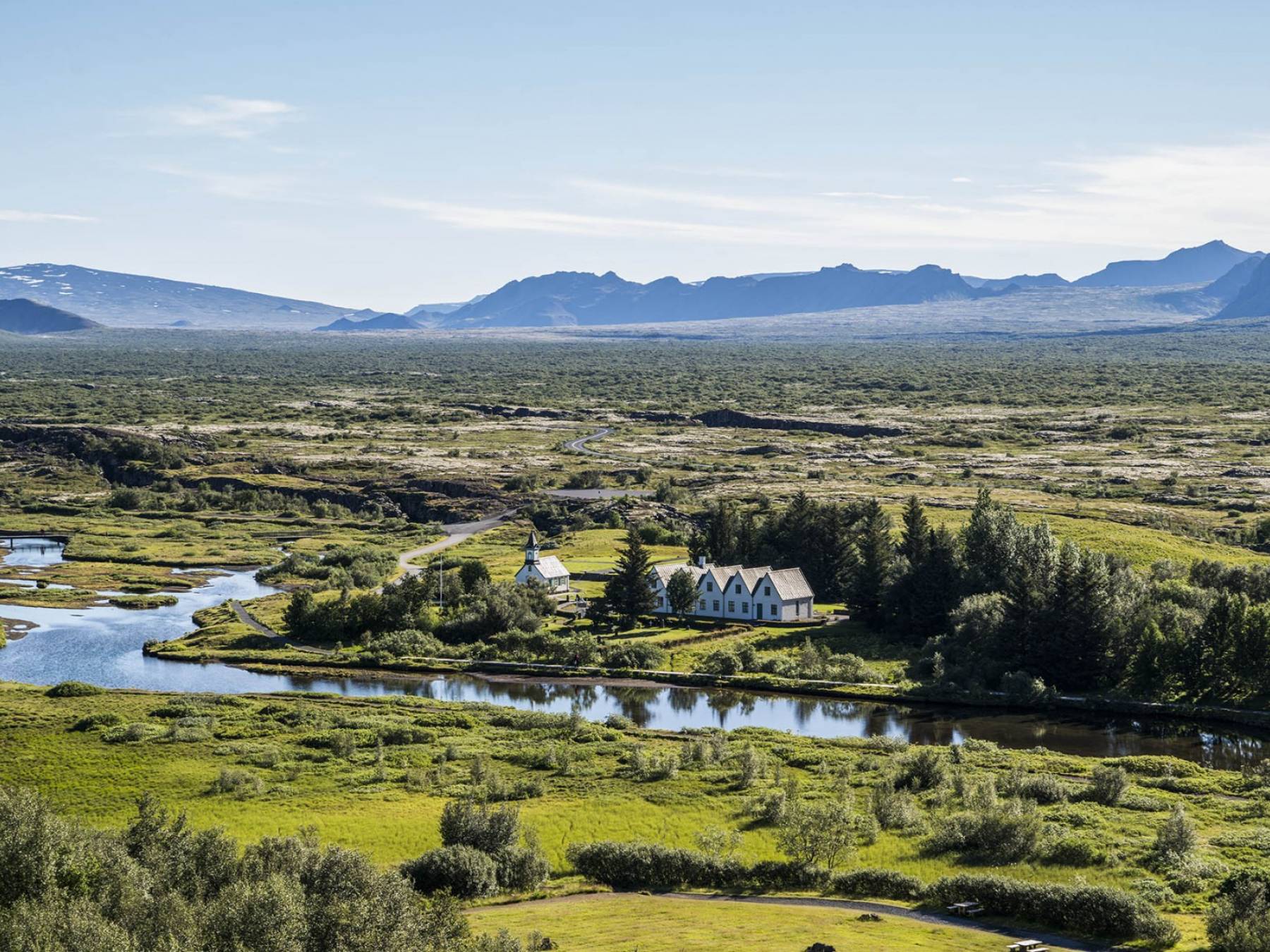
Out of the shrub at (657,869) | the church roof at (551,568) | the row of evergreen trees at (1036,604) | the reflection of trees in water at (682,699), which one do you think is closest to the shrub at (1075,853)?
the shrub at (657,869)

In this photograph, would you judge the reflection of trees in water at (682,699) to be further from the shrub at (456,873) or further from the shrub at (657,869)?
the shrub at (456,873)

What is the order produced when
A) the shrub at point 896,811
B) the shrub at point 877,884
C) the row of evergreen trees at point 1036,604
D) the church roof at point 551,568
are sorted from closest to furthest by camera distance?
the shrub at point 877,884 < the shrub at point 896,811 < the row of evergreen trees at point 1036,604 < the church roof at point 551,568

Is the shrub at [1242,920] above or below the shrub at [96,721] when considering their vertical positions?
above

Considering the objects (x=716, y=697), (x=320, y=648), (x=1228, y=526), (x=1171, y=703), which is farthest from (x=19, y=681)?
(x=1228, y=526)

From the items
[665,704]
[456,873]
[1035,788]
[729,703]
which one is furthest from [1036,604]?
[456,873]

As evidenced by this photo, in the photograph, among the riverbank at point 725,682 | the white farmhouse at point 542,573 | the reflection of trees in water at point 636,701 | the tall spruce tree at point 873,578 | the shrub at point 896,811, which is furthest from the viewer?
the white farmhouse at point 542,573

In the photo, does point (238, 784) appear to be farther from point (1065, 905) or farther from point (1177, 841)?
point (1177, 841)

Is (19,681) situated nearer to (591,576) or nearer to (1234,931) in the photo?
(591,576)
